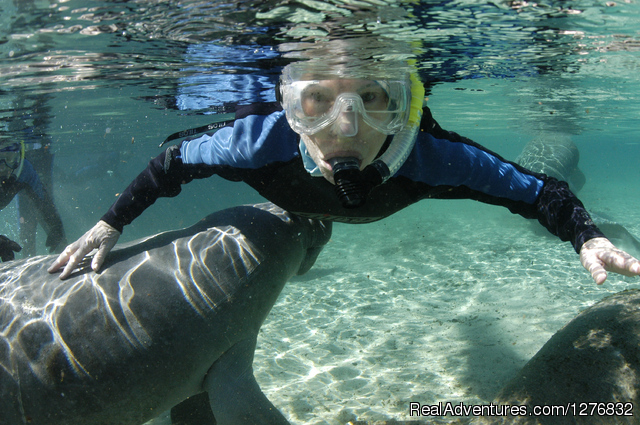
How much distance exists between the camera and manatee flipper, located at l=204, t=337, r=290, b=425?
3207mm

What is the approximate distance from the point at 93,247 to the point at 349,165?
107 inches

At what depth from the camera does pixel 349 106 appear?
3.23 metres

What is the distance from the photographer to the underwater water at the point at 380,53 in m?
4.70

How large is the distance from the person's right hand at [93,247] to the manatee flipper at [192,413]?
1.89 meters

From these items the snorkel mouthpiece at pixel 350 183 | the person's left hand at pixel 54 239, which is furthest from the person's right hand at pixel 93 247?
the person's left hand at pixel 54 239

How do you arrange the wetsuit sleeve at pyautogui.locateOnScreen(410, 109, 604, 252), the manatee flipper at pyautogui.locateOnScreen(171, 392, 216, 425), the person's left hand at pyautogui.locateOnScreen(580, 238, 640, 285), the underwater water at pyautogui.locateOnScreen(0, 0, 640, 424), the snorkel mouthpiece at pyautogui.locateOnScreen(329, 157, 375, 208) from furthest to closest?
the underwater water at pyautogui.locateOnScreen(0, 0, 640, 424) < the manatee flipper at pyautogui.locateOnScreen(171, 392, 216, 425) < the wetsuit sleeve at pyautogui.locateOnScreen(410, 109, 604, 252) < the snorkel mouthpiece at pyautogui.locateOnScreen(329, 157, 375, 208) < the person's left hand at pyautogui.locateOnScreen(580, 238, 640, 285)

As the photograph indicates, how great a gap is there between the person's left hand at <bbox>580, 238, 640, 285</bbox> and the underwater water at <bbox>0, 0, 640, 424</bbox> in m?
2.48

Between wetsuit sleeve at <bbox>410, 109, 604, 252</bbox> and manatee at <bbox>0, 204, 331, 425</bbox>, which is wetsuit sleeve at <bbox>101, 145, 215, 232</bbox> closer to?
manatee at <bbox>0, 204, 331, 425</bbox>

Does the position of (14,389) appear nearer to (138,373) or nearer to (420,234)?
(138,373)

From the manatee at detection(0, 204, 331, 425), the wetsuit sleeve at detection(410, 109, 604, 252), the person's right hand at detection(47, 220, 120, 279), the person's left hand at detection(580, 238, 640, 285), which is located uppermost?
the wetsuit sleeve at detection(410, 109, 604, 252)

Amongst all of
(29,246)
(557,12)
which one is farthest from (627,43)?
(29,246)

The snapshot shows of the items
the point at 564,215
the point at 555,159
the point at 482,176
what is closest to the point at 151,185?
the point at 482,176

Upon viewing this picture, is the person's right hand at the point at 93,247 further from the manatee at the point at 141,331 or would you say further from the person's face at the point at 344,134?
the person's face at the point at 344,134

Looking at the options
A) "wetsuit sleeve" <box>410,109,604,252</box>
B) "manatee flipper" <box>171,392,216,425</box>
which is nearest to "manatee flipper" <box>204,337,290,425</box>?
"manatee flipper" <box>171,392,216,425</box>
